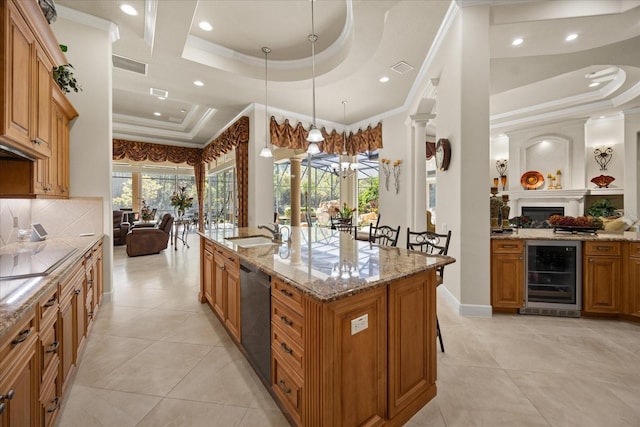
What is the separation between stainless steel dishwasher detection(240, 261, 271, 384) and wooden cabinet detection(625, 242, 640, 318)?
3684 millimetres

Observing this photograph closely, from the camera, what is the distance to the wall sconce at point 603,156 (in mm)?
6172

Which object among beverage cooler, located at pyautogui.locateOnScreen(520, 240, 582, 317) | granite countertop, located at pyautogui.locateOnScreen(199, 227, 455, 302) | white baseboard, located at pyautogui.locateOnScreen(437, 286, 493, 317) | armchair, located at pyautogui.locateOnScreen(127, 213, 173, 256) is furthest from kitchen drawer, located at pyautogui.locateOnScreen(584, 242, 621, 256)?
armchair, located at pyautogui.locateOnScreen(127, 213, 173, 256)

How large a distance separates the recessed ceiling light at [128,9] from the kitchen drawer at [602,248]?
555cm

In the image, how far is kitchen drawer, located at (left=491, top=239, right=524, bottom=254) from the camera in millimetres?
2963

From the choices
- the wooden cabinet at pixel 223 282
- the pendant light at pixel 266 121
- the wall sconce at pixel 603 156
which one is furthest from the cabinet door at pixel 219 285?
the wall sconce at pixel 603 156

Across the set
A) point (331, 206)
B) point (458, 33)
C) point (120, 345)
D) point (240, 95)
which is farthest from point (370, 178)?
point (120, 345)

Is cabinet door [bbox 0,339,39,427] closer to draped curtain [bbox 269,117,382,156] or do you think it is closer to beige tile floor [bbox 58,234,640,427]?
beige tile floor [bbox 58,234,640,427]

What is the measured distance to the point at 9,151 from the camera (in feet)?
5.77

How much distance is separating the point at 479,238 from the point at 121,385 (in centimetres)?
338

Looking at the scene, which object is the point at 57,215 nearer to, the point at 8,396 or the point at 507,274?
the point at 8,396

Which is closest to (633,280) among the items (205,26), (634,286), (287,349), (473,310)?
(634,286)

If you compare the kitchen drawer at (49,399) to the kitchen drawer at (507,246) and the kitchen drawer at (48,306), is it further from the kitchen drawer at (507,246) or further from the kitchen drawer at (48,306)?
the kitchen drawer at (507,246)

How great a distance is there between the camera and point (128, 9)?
2961 mm

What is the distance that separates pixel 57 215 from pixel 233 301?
249 cm
